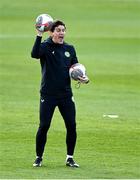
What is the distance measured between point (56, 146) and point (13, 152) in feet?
3.68

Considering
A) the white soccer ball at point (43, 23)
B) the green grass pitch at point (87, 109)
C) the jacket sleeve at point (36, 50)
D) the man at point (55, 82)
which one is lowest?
the green grass pitch at point (87, 109)

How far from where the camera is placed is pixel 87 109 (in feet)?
72.2

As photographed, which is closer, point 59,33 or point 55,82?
point 59,33

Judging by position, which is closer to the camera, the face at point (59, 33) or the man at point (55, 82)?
the face at point (59, 33)

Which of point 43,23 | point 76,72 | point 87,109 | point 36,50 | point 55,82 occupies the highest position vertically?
point 43,23

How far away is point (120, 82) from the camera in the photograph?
2834 centimetres

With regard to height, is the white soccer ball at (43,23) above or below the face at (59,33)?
above

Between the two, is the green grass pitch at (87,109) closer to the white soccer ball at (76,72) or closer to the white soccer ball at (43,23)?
the white soccer ball at (76,72)

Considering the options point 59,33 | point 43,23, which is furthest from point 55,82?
point 43,23

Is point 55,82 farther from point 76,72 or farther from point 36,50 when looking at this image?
point 36,50

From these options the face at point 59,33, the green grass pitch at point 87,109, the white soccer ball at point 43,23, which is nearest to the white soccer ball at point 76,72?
the face at point 59,33

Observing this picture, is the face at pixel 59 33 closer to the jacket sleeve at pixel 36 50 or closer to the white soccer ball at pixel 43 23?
the white soccer ball at pixel 43 23

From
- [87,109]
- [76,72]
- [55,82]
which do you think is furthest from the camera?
[87,109]

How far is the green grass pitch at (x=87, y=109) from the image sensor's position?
1462 centimetres
